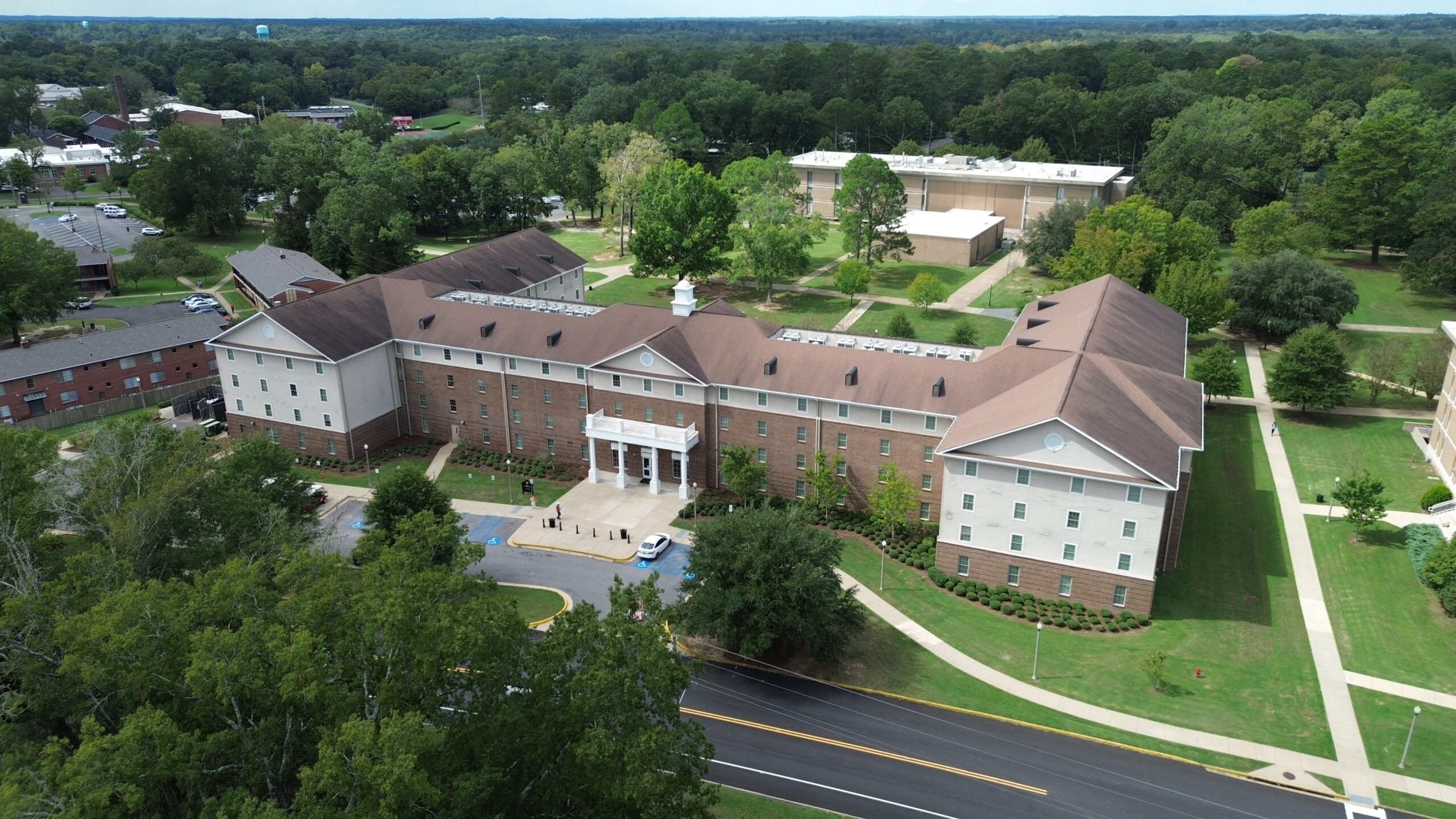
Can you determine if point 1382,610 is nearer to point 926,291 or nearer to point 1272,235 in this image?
point 926,291

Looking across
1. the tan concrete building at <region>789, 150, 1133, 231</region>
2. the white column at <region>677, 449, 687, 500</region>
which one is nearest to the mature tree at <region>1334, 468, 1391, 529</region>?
the white column at <region>677, 449, 687, 500</region>

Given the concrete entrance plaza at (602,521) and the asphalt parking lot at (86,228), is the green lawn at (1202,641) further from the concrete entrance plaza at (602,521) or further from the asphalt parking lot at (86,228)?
the asphalt parking lot at (86,228)

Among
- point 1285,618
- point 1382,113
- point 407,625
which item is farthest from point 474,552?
point 1382,113

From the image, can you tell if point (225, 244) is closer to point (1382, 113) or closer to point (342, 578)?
point (342, 578)

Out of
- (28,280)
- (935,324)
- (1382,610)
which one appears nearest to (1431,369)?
(1382,610)

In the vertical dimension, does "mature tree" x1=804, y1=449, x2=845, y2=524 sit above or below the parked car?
above

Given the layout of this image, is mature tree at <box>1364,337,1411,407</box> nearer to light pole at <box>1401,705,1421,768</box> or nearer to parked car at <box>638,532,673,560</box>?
light pole at <box>1401,705,1421,768</box>
